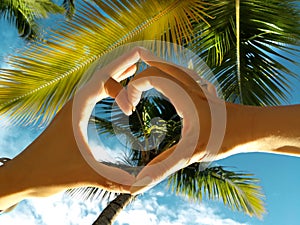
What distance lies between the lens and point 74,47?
244cm

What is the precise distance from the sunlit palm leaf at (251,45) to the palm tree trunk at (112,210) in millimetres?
1757

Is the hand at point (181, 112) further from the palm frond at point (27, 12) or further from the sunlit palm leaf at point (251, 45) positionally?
the palm frond at point (27, 12)

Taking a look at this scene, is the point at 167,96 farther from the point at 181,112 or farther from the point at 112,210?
the point at 112,210

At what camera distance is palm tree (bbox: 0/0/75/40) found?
7.62 meters

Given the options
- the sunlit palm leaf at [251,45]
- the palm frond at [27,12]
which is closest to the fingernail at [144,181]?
the sunlit palm leaf at [251,45]

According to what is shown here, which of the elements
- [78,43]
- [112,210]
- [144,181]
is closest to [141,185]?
[144,181]

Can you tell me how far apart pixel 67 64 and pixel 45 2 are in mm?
6176

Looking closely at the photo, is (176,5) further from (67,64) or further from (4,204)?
(4,204)

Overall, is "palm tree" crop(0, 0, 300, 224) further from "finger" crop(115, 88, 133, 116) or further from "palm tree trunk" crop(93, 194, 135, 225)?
"palm tree trunk" crop(93, 194, 135, 225)

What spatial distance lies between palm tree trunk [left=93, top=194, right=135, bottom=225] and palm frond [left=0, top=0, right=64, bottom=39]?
13.7 feet

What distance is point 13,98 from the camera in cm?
248

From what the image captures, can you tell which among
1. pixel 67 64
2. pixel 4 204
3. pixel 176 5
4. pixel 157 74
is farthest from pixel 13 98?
pixel 157 74

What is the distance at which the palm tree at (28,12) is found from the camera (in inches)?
300

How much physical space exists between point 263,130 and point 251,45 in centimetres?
275
